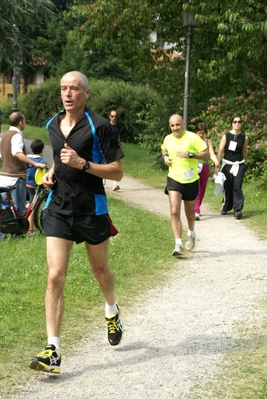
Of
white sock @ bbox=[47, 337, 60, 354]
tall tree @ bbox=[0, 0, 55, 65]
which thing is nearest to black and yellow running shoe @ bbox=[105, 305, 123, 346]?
white sock @ bbox=[47, 337, 60, 354]

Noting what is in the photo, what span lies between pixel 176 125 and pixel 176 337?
14.8 feet

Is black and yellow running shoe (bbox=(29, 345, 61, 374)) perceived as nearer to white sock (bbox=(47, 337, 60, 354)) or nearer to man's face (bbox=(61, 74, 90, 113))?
white sock (bbox=(47, 337, 60, 354))

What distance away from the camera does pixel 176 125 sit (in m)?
10.7

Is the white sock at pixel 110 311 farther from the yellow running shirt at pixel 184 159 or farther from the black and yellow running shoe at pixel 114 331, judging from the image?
the yellow running shirt at pixel 184 159

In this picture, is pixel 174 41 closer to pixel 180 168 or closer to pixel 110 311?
pixel 180 168

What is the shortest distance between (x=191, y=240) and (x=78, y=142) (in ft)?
18.6

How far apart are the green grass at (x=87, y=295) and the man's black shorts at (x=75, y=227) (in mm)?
924

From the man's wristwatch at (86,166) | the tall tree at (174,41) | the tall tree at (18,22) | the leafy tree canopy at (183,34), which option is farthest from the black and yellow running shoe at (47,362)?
the tall tree at (18,22)

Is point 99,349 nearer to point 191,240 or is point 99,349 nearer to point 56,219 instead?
point 56,219

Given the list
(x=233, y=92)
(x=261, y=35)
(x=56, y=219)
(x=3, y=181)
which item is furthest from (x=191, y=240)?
(x=233, y=92)

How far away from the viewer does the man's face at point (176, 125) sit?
10.6 meters

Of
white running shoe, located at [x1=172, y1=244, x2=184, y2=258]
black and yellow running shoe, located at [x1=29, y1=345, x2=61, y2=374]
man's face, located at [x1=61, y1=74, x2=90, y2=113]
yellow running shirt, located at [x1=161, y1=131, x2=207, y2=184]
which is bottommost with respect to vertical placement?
white running shoe, located at [x1=172, y1=244, x2=184, y2=258]

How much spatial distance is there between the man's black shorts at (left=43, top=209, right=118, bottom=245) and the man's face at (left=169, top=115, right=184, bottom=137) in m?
4.91

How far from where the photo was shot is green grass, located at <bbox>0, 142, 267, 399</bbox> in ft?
18.4
